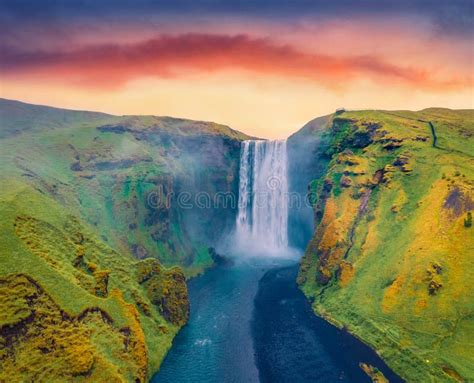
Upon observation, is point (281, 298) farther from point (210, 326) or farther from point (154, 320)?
point (154, 320)

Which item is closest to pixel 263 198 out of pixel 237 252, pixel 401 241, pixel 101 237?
pixel 237 252

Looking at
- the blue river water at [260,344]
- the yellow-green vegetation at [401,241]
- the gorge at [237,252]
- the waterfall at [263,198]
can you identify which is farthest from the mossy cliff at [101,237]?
the yellow-green vegetation at [401,241]

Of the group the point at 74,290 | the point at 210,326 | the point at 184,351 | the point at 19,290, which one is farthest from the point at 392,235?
the point at 19,290

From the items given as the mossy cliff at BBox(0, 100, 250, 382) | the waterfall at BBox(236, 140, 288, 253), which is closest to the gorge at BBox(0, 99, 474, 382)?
the mossy cliff at BBox(0, 100, 250, 382)

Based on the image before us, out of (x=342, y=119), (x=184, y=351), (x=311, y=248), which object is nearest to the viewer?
(x=184, y=351)

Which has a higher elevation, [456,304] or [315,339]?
[456,304]

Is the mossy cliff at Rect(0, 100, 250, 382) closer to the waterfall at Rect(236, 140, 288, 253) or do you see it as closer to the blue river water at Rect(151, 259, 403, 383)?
the blue river water at Rect(151, 259, 403, 383)

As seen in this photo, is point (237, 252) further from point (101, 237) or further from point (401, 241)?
point (401, 241)
